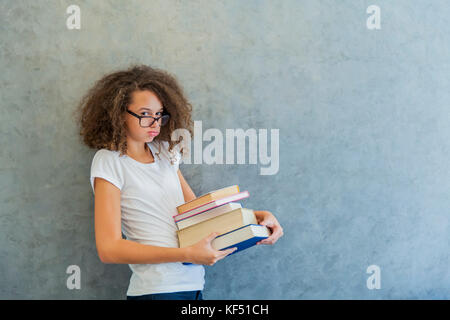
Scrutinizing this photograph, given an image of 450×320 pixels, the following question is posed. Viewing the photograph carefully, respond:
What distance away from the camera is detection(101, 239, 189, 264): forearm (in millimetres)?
1175

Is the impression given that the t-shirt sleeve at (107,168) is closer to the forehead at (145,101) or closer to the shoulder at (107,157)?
the shoulder at (107,157)

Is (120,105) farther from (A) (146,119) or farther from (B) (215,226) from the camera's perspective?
(B) (215,226)

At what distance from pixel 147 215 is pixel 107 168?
0.21m

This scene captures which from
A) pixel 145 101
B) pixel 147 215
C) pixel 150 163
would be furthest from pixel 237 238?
pixel 145 101

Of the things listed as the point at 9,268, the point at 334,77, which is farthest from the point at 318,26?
the point at 9,268

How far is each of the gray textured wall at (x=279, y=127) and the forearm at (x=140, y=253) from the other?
47 centimetres

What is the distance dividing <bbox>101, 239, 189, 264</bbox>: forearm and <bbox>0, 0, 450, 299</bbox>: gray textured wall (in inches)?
18.4

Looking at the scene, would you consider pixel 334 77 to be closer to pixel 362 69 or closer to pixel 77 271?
pixel 362 69

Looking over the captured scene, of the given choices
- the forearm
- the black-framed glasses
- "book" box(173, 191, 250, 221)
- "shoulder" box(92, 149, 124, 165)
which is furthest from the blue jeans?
the black-framed glasses

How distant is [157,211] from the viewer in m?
1.30

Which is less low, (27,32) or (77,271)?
(27,32)

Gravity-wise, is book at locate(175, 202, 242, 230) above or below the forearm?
above

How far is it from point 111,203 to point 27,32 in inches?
33.9

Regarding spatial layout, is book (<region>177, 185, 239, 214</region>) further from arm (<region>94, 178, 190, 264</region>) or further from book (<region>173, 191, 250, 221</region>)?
arm (<region>94, 178, 190, 264</region>)
